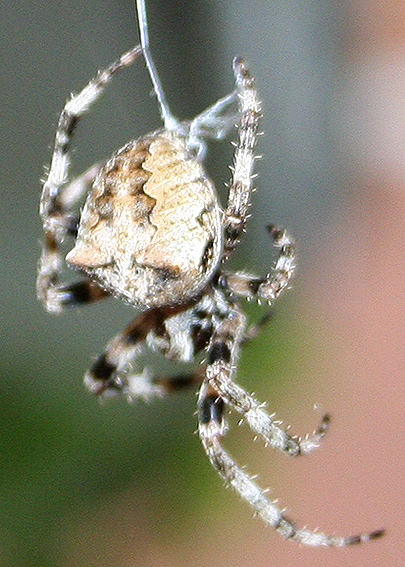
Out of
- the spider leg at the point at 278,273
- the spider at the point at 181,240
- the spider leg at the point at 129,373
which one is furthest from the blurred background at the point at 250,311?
the spider leg at the point at 278,273

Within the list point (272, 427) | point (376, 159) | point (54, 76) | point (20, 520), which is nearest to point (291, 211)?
point (376, 159)

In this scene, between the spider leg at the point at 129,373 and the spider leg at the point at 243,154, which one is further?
the spider leg at the point at 129,373

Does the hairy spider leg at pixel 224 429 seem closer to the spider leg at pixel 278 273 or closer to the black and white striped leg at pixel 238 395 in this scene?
the black and white striped leg at pixel 238 395

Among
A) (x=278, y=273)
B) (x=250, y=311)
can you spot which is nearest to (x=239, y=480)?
(x=278, y=273)

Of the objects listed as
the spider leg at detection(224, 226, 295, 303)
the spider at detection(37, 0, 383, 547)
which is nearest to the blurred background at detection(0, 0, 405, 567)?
the spider at detection(37, 0, 383, 547)

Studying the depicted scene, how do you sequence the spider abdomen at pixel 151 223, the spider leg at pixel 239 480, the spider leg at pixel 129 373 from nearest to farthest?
1. the spider abdomen at pixel 151 223
2. the spider leg at pixel 239 480
3. the spider leg at pixel 129 373

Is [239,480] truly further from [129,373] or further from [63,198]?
[63,198]

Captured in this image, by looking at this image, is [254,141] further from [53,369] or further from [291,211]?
[291,211]

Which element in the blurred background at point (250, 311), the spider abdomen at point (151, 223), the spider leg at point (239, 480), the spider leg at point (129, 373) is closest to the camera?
the spider abdomen at point (151, 223)
